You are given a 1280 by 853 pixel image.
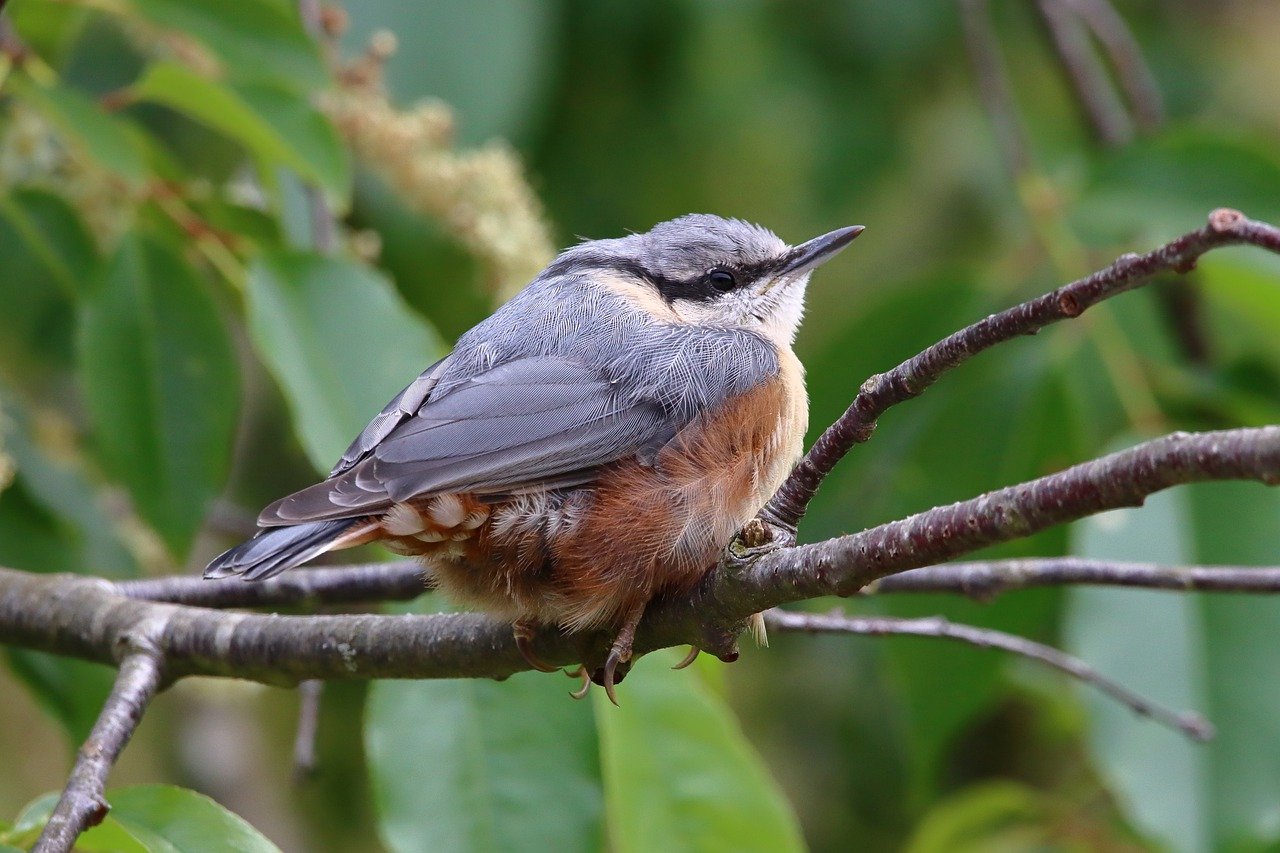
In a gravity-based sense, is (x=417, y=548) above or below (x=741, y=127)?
below

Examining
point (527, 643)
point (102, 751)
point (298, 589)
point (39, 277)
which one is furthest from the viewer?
point (39, 277)

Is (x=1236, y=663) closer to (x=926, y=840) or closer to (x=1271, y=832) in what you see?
(x=1271, y=832)

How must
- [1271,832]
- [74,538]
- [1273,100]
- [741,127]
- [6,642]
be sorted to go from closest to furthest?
[6,642] < [1271,832] < [74,538] < [741,127] < [1273,100]

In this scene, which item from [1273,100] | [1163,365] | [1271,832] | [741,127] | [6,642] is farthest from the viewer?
[1273,100]

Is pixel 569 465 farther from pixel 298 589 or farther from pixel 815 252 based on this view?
pixel 815 252

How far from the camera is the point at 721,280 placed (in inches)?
127

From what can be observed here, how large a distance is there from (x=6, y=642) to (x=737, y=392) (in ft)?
4.84

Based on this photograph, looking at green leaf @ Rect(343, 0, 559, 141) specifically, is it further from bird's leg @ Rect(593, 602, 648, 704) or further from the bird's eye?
bird's leg @ Rect(593, 602, 648, 704)

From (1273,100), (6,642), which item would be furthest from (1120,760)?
(1273,100)

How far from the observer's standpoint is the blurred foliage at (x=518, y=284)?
2.76m

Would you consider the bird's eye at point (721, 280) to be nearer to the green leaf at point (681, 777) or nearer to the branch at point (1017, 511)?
the green leaf at point (681, 777)

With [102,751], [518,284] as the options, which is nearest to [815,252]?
[518,284]

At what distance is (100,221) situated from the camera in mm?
3316

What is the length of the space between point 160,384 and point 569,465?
3.64ft
